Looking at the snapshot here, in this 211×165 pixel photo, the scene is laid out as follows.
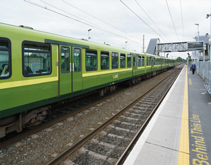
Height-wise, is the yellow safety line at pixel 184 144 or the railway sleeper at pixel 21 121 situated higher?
the railway sleeper at pixel 21 121

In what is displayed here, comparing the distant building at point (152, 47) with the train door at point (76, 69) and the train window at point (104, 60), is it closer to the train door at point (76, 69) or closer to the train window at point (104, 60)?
the train window at point (104, 60)

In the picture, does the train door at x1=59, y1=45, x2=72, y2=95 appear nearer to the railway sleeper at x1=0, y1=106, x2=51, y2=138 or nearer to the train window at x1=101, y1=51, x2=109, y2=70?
the railway sleeper at x1=0, y1=106, x2=51, y2=138

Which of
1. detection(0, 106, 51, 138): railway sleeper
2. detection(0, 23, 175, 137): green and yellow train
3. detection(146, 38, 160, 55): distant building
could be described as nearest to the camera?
detection(0, 23, 175, 137): green and yellow train

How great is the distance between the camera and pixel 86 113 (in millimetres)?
6918

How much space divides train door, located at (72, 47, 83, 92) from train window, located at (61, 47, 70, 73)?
29 cm

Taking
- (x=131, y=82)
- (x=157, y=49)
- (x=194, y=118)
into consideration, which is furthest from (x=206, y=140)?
(x=157, y=49)

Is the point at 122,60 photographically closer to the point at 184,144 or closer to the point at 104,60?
the point at 104,60

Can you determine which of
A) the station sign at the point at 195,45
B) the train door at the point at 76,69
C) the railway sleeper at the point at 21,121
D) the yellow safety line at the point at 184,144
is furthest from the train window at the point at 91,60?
the station sign at the point at 195,45

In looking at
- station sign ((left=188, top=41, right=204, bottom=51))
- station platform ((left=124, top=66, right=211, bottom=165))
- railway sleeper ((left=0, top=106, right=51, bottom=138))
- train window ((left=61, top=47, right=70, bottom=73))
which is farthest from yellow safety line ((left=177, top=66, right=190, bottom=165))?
station sign ((left=188, top=41, right=204, bottom=51))

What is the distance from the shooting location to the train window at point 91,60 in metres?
7.59

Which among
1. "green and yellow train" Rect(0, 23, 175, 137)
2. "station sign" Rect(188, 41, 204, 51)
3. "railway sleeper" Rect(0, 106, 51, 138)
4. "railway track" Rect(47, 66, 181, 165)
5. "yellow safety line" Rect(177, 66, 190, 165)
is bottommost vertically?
"railway track" Rect(47, 66, 181, 165)

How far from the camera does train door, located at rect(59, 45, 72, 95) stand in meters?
5.96

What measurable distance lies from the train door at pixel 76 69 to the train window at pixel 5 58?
2.62 m

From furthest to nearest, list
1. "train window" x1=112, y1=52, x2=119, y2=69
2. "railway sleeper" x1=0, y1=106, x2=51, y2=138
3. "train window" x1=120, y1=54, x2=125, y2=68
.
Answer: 1. "train window" x1=120, y1=54, x2=125, y2=68
2. "train window" x1=112, y1=52, x2=119, y2=69
3. "railway sleeper" x1=0, y1=106, x2=51, y2=138
